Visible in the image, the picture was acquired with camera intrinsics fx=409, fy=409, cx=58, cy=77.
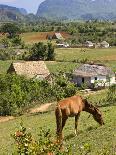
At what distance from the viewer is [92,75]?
6241cm

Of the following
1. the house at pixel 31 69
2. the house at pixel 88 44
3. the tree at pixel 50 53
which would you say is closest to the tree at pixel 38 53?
the tree at pixel 50 53

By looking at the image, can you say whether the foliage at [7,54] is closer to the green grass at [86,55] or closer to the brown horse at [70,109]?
the green grass at [86,55]

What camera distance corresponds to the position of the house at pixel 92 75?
62.3m

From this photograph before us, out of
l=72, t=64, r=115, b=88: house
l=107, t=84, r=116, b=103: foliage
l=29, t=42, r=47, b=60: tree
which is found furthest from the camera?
l=29, t=42, r=47, b=60: tree

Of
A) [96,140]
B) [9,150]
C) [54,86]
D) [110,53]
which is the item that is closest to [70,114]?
[96,140]

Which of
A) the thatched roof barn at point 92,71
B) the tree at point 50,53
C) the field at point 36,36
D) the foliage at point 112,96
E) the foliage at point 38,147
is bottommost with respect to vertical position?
the field at point 36,36

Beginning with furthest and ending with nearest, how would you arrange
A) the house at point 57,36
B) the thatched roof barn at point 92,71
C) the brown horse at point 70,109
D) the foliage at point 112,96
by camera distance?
the house at point 57,36 < the thatched roof barn at point 92,71 < the foliage at point 112,96 < the brown horse at point 70,109

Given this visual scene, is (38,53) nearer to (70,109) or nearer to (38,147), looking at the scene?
(70,109)

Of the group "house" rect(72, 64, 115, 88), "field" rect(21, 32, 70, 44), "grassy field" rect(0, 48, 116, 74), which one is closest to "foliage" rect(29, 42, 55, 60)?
"grassy field" rect(0, 48, 116, 74)

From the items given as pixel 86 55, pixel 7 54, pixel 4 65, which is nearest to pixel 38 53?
pixel 7 54

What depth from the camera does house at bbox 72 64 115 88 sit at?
6233cm

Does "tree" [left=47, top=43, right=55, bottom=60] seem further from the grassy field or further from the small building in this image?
the small building

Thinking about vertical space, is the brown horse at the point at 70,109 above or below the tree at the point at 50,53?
above

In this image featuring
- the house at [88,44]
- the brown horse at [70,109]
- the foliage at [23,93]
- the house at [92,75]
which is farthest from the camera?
the house at [88,44]
